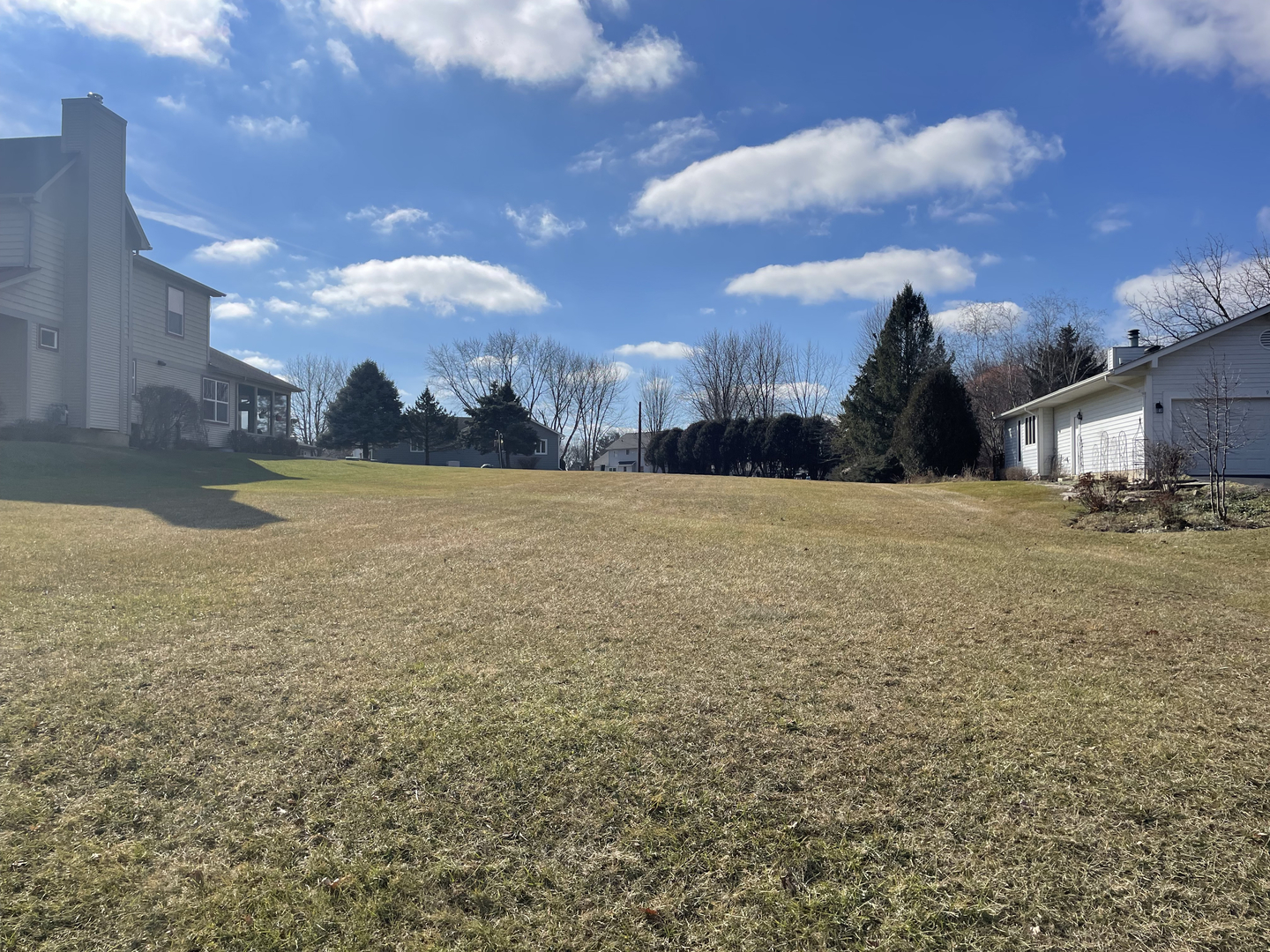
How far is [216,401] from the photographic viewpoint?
992 inches

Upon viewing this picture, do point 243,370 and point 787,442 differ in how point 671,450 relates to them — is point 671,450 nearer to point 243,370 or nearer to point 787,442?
point 787,442

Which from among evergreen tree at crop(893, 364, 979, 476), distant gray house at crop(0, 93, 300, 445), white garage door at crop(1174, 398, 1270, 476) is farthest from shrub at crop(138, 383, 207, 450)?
white garage door at crop(1174, 398, 1270, 476)

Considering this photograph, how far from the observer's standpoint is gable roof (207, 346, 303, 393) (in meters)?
25.0

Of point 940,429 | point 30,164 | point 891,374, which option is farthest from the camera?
point 891,374

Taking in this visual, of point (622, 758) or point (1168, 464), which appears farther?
point (1168, 464)

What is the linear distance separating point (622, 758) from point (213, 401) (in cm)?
2683

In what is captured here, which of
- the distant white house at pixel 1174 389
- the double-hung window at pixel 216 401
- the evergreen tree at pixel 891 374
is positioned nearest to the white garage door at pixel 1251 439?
the distant white house at pixel 1174 389

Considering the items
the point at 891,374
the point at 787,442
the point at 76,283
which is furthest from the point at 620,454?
the point at 76,283

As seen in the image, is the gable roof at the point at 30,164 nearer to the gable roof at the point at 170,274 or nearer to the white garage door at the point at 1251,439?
the gable roof at the point at 170,274

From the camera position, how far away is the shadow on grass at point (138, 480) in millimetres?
10242

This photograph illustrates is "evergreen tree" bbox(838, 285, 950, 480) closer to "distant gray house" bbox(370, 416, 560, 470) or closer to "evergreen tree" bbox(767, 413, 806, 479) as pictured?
"evergreen tree" bbox(767, 413, 806, 479)

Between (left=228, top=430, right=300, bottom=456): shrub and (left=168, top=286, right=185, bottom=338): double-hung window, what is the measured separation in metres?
3.79

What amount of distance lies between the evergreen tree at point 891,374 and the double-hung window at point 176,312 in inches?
1050

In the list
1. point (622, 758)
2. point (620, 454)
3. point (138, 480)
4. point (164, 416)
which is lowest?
point (622, 758)
